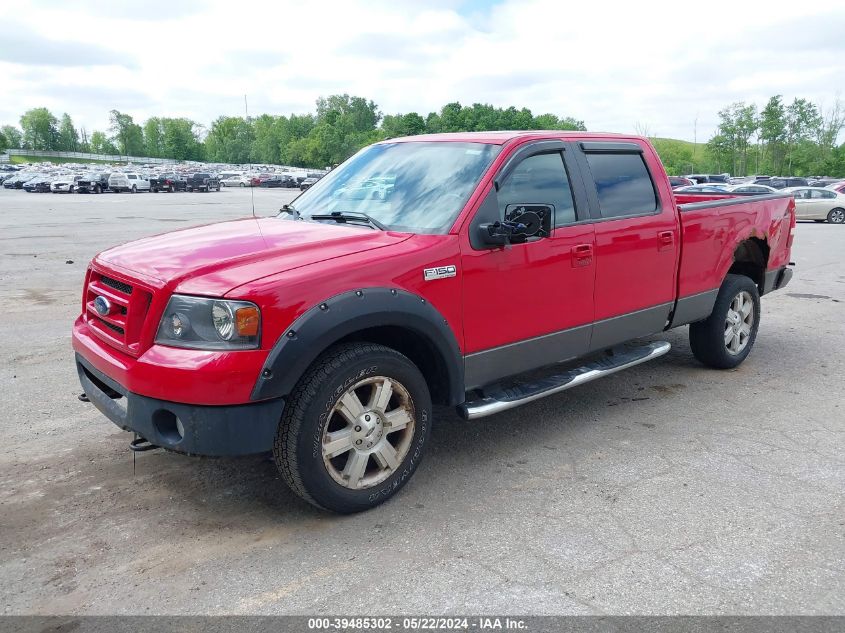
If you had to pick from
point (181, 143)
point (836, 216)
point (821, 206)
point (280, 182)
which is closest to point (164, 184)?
point (280, 182)

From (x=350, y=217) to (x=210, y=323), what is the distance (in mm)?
1339

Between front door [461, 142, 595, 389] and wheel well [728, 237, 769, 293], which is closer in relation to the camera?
front door [461, 142, 595, 389]

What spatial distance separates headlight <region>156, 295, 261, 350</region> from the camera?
10.5 ft

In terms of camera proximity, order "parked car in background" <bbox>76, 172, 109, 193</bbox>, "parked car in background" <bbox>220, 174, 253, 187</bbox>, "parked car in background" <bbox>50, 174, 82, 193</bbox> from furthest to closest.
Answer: "parked car in background" <bbox>220, 174, 253, 187</bbox> → "parked car in background" <bbox>50, 174, 82, 193</bbox> → "parked car in background" <bbox>76, 172, 109, 193</bbox>

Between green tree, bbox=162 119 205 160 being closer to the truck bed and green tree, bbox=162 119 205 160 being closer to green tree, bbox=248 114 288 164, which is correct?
green tree, bbox=248 114 288 164

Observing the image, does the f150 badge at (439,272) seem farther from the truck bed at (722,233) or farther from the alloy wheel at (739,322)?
the alloy wheel at (739,322)

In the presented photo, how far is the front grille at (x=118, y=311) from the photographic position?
11.3ft

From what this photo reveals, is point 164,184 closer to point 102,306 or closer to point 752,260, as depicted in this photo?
point 752,260

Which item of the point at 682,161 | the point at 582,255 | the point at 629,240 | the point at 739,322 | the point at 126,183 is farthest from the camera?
the point at 682,161

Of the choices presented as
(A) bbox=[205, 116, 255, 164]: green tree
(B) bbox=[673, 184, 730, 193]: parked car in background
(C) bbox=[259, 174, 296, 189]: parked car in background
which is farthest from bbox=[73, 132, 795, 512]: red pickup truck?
(A) bbox=[205, 116, 255, 164]: green tree

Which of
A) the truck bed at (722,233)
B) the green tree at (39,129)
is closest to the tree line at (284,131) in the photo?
the green tree at (39,129)

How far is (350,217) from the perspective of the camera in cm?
432

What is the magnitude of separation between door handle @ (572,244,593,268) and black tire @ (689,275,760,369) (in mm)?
1909

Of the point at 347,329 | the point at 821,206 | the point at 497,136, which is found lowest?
the point at 821,206
